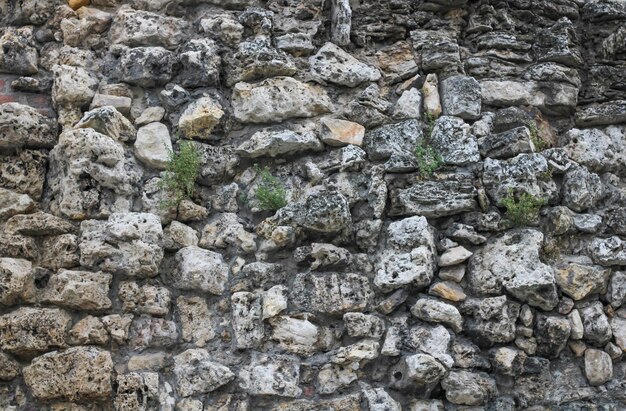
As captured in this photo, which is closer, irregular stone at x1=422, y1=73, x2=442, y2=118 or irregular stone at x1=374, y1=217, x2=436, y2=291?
irregular stone at x1=374, y1=217, x2=436, y2=291

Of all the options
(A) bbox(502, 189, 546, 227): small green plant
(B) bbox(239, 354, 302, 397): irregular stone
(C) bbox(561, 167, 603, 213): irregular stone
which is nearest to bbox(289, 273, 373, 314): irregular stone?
(B) bbox(239, 354, 302, 397): irregular stone

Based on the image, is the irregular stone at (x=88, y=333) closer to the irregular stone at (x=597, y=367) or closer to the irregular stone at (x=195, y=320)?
the irregular stone at (x=195, y=320)

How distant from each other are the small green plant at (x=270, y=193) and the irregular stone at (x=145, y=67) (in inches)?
29.1

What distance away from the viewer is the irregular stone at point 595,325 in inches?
139

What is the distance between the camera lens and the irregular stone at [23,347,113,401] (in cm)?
315

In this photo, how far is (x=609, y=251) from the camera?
3652 millimetres

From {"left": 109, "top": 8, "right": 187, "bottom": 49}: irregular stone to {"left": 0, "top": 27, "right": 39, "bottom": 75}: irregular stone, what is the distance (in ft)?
1.38

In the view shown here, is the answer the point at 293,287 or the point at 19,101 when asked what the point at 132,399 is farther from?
the point at 19,101

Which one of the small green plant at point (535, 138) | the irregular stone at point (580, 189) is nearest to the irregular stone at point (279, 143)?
the small green plant at point (535, 138)

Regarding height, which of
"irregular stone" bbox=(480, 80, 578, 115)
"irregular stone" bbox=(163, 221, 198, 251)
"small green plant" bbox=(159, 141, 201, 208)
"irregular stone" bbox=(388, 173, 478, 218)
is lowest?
"irregular stone" bbox=(163, 221, 198, 251)

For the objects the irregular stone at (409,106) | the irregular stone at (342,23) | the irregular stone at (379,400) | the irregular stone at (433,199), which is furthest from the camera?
the irregular stone at (342,23)

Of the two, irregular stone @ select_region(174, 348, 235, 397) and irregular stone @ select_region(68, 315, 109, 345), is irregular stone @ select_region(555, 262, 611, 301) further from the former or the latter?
irregular stone @ select_region(68, 315, 109, 345)

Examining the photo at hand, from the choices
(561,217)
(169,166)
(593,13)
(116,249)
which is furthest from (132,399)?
(593,13)

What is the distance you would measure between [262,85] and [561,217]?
165cm
